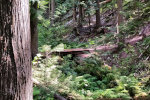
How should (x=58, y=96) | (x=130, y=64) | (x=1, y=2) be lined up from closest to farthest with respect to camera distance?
(x=1, y=2)
(x=58, y=96)
(x=130, y=64)

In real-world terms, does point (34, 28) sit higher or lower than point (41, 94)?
higher

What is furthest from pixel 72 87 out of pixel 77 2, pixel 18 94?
pixel 77 2

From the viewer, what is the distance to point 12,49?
2.13 meters

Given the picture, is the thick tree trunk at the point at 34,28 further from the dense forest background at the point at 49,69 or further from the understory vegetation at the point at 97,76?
the understory vegetation at the point at 97,76

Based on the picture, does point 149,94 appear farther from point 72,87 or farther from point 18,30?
point 18,30

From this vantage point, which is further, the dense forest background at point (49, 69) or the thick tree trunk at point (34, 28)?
the thick tree trunk at point (34, 28)

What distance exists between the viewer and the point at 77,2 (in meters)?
17.3

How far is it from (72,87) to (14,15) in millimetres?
3194

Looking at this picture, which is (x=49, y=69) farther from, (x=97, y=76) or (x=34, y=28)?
(x=34, y=28)

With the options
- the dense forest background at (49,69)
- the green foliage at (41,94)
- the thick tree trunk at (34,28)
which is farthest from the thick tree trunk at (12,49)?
the thick tree trunk at (34,28)

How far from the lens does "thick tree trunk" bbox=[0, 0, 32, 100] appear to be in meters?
2.10

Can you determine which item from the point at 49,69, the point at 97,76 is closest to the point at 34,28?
the point at 49,69

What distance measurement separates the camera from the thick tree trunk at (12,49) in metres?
2.10

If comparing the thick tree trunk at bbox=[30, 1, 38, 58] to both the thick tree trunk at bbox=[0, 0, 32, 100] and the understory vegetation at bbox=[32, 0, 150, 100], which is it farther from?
the thick tree trunk at bbox=[0, 0, 32, 100]
